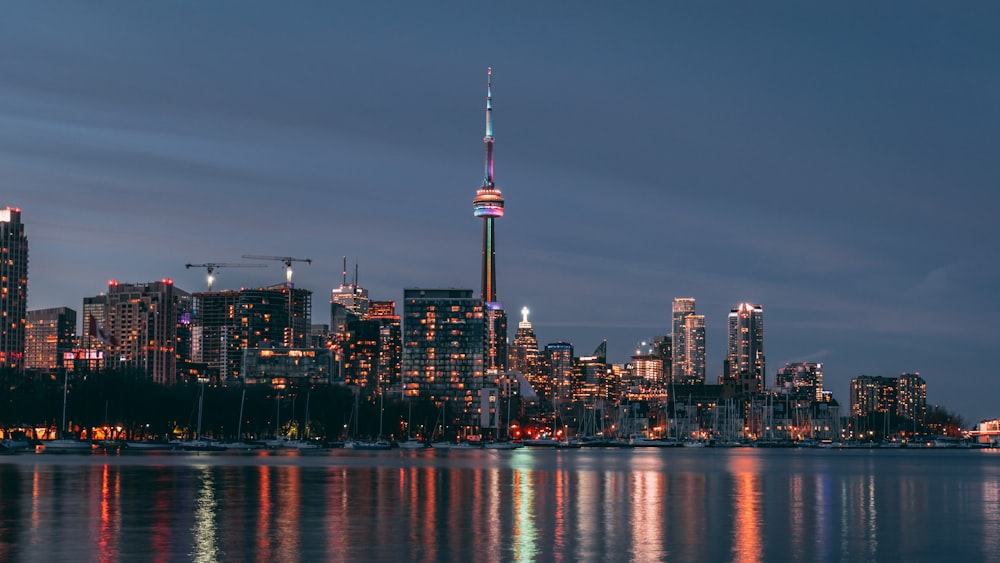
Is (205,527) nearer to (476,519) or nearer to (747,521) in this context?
(476,519)

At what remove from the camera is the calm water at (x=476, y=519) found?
47906mm

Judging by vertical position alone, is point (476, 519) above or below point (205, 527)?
below

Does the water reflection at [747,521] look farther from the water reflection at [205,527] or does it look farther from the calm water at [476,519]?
the water reflection at [205,527]

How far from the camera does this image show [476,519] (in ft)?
203

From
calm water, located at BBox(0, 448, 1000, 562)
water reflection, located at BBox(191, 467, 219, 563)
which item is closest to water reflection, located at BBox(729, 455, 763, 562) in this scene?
calm water, located at BBox(0, 448, 1000, 562)

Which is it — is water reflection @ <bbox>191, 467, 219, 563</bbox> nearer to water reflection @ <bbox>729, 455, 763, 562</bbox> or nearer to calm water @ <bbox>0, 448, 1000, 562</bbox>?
calm water @ <bbox>0, 448, 1000, 562</bbox>

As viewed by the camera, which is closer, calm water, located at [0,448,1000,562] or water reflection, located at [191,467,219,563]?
water reflection, located at [191,467,219,563]

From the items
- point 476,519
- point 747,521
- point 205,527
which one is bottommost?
point 747,521

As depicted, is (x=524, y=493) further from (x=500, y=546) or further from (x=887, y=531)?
(x=500, y=546)

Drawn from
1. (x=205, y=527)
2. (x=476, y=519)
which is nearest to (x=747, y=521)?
(x=476, y=519)

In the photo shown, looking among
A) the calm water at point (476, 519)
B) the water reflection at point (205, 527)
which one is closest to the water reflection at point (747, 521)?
the calm water at point (476, 519)

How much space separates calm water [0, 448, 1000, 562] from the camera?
1886 inches

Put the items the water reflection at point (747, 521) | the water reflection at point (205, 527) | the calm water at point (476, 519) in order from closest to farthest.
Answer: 1. the water reflection at point (205, 527)
2. the calm water at point (476, 519)
3. the water reflection at point (747, 521)

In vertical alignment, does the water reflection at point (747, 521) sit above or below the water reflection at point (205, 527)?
below
